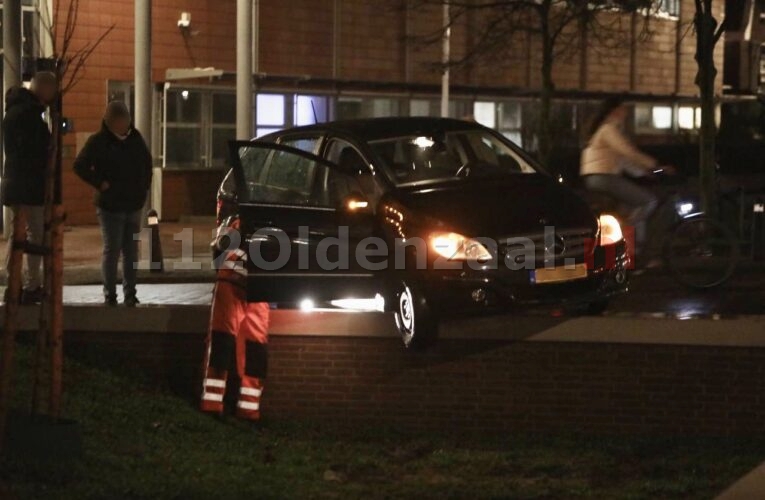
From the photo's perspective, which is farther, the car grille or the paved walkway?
the paved walkway

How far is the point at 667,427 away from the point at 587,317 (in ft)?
3.04

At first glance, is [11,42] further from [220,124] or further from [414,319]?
[220,124]

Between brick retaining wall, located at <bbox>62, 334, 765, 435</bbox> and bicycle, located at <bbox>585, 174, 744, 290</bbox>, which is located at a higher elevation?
bicycle, located at <bbox>585, 174, 744, 290</bbox>

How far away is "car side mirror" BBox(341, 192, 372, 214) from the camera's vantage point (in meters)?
9.44

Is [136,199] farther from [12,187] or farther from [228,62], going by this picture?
[228,62]

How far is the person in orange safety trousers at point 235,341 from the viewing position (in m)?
9.23

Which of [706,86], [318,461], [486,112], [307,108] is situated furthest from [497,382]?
[486,112]

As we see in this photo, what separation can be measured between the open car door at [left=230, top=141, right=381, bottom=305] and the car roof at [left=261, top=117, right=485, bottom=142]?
437 millimetres

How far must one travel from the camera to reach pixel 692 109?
3925 centimetres

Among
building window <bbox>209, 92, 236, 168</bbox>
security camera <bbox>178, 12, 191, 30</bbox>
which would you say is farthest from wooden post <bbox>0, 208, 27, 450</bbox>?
building window <bbox>209, 92, 236, 168</bbox>

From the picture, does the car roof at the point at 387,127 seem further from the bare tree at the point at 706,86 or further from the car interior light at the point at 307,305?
the bare tree at the point at 706,86

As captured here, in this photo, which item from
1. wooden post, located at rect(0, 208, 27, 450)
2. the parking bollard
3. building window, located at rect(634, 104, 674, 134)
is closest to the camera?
wooden post, located at rect(0, 208, 27, 450)

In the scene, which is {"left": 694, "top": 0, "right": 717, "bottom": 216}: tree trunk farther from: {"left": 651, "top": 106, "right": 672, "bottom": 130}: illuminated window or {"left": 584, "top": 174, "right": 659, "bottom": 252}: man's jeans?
{"left": 651, "top": 106, "right": 672, "bottom": 130}: illuminated window

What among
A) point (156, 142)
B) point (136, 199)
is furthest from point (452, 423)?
point (156, 142)
